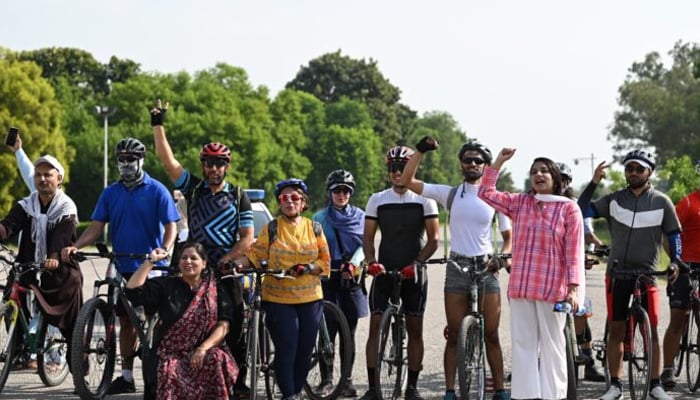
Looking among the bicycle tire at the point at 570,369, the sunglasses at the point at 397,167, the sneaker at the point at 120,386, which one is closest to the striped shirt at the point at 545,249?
the bicycle tire at the point at 570,369

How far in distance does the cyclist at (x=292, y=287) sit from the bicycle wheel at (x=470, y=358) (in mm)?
1073

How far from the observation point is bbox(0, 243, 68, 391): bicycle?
30.2 feet

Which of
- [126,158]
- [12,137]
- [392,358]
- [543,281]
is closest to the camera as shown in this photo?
[543,281]

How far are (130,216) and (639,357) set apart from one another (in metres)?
4.19

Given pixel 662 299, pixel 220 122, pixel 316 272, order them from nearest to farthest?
1. pixel 316 272
2. pixel 662 299
3. pixel 220 122

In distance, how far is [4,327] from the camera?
9.27 meters

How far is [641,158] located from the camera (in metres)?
9.16

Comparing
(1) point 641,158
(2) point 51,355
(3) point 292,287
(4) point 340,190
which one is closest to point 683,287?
(1) point 641,158

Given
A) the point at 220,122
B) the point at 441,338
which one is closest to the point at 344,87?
the point at 220,122

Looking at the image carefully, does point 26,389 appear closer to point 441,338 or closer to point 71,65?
point 441,338

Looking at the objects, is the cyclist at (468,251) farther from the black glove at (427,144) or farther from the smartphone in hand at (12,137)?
the smartphone in hand at (12,137)

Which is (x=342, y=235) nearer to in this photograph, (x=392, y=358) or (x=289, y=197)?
(x=392, y=358)

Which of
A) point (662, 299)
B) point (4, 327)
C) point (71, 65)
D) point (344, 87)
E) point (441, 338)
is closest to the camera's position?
point (4, 327)

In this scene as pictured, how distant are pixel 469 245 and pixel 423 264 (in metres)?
0.69
